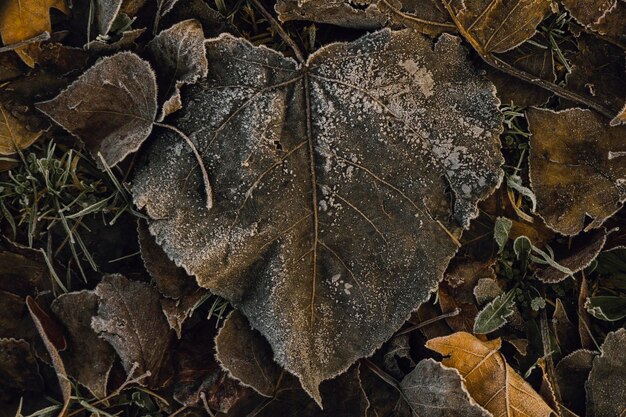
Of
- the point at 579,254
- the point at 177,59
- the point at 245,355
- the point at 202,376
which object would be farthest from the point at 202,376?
the point at 579,254

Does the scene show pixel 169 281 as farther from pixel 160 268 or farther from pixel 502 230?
pixel 502 230

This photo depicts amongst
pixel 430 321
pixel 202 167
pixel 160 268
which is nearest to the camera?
pixel 202 167

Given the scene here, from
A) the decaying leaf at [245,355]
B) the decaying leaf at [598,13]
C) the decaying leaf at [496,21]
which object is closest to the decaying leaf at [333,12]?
the decaying leaf at [496,21]

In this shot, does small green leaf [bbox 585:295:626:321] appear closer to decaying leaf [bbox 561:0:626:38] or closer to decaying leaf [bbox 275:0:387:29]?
decaying leaf [bbox 561:0:626:38]

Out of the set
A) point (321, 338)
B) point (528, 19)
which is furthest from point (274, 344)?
point (528, 19)

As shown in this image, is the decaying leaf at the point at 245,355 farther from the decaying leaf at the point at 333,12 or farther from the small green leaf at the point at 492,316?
the decaying leaf at the point at 333,12

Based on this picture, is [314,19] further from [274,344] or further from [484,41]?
[274,344]

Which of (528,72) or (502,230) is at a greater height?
(528,72)

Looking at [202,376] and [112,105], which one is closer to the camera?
[112,105]
